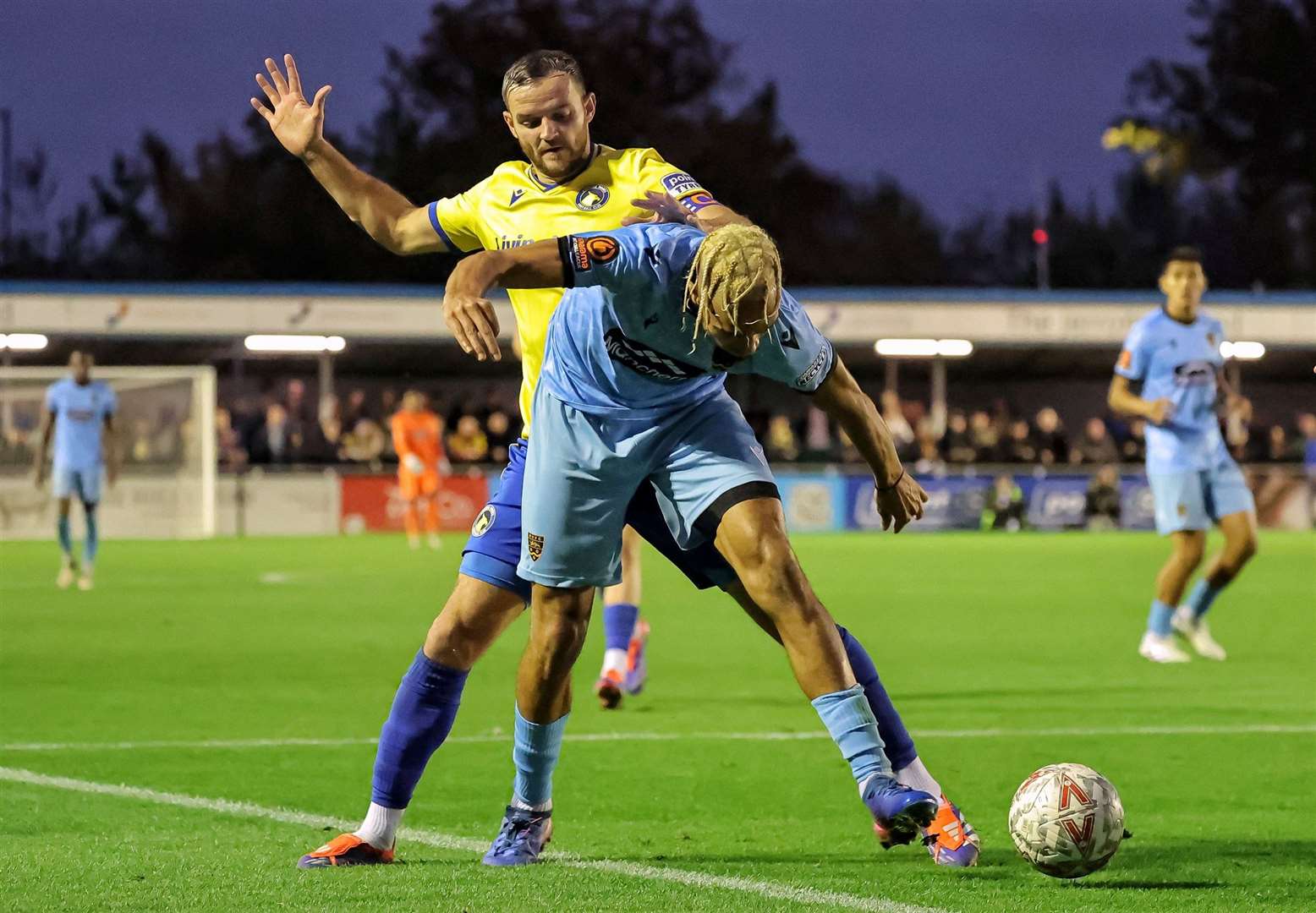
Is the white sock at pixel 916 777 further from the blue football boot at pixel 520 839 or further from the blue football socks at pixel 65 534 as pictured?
the blue football socks at pixel 65 534

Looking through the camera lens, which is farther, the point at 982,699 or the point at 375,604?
the point at 375,604

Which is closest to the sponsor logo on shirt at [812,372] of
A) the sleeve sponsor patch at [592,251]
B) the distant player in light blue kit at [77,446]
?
the sleeve sponsor patch at [592,251]

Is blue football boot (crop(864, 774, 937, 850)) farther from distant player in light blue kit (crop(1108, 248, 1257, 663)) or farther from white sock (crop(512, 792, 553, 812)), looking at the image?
distant player in light blue kit (crop(1108, 248, 1257, 663))

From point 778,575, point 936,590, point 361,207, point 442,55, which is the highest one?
point 442,55

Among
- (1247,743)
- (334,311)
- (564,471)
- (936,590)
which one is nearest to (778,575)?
(564,471)

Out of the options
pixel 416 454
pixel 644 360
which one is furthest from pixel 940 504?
pixel 644 360

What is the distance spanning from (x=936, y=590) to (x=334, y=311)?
67.7 feet

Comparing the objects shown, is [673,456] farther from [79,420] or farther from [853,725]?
[79,420]

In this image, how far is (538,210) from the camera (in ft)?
19.8

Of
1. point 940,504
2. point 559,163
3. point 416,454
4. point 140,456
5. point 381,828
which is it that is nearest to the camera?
point 381,828

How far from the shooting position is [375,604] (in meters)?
16.1

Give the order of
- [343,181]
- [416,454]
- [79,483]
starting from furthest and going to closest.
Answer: [416,454]
[79,483]
[343,181]

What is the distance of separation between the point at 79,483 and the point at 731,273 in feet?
49.2

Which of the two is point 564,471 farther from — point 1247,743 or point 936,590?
point 936,590
